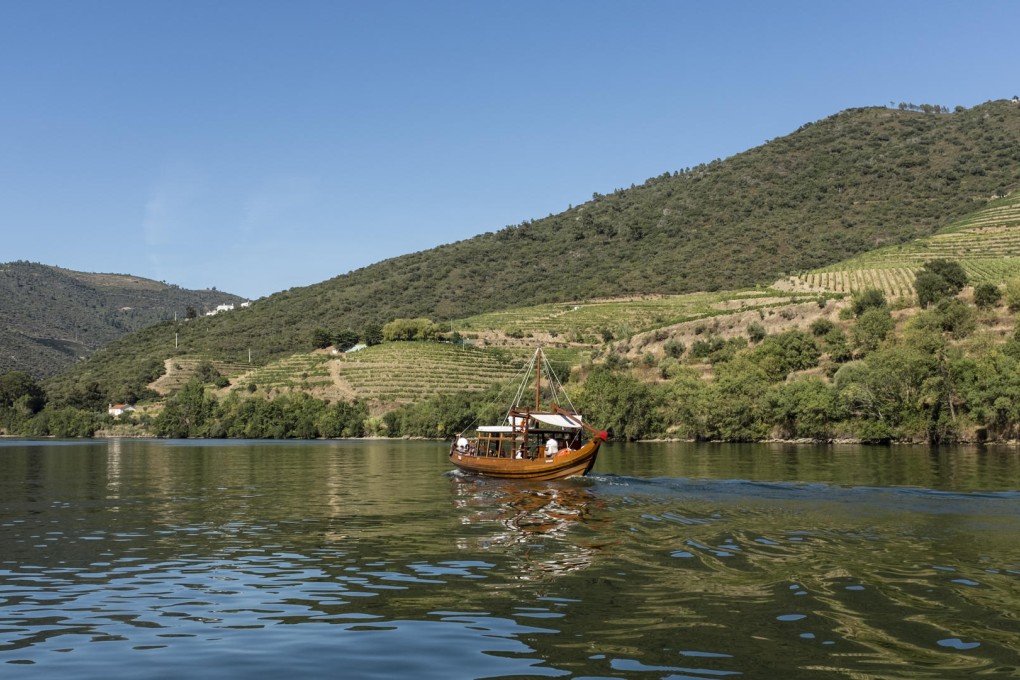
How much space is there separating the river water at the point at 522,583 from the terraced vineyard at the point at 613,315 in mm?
106353

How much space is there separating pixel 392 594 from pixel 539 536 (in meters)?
10.3

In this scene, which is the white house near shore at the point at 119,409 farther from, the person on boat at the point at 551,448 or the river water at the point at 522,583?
the person on boat at the point at 551,448

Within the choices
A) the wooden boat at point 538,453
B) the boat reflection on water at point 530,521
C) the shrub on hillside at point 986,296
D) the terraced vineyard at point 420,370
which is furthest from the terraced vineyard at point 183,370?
the boat reflection on water at point 530,521

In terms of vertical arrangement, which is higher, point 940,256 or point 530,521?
point 940,256

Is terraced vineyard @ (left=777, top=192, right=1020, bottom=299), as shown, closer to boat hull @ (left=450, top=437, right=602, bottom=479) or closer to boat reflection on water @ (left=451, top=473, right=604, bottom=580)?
boat hull @ (left=450, top=437, right=602, bottom=479)

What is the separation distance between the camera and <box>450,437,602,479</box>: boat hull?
51.2 metres

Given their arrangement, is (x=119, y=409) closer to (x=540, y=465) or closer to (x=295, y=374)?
(x=295, y=374)

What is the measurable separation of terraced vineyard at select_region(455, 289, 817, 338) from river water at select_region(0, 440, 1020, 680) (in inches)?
4187

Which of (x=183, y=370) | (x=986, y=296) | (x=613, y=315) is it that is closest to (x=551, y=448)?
(x=986, y=296)

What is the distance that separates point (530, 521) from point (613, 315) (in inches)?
5466

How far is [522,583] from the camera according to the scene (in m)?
21.8

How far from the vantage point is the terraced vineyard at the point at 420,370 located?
479ft

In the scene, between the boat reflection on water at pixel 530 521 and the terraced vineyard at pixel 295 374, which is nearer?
the boat reflection on water at pixel 530 521

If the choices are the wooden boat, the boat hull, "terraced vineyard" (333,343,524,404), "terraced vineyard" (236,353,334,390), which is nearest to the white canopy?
the wooden boat
